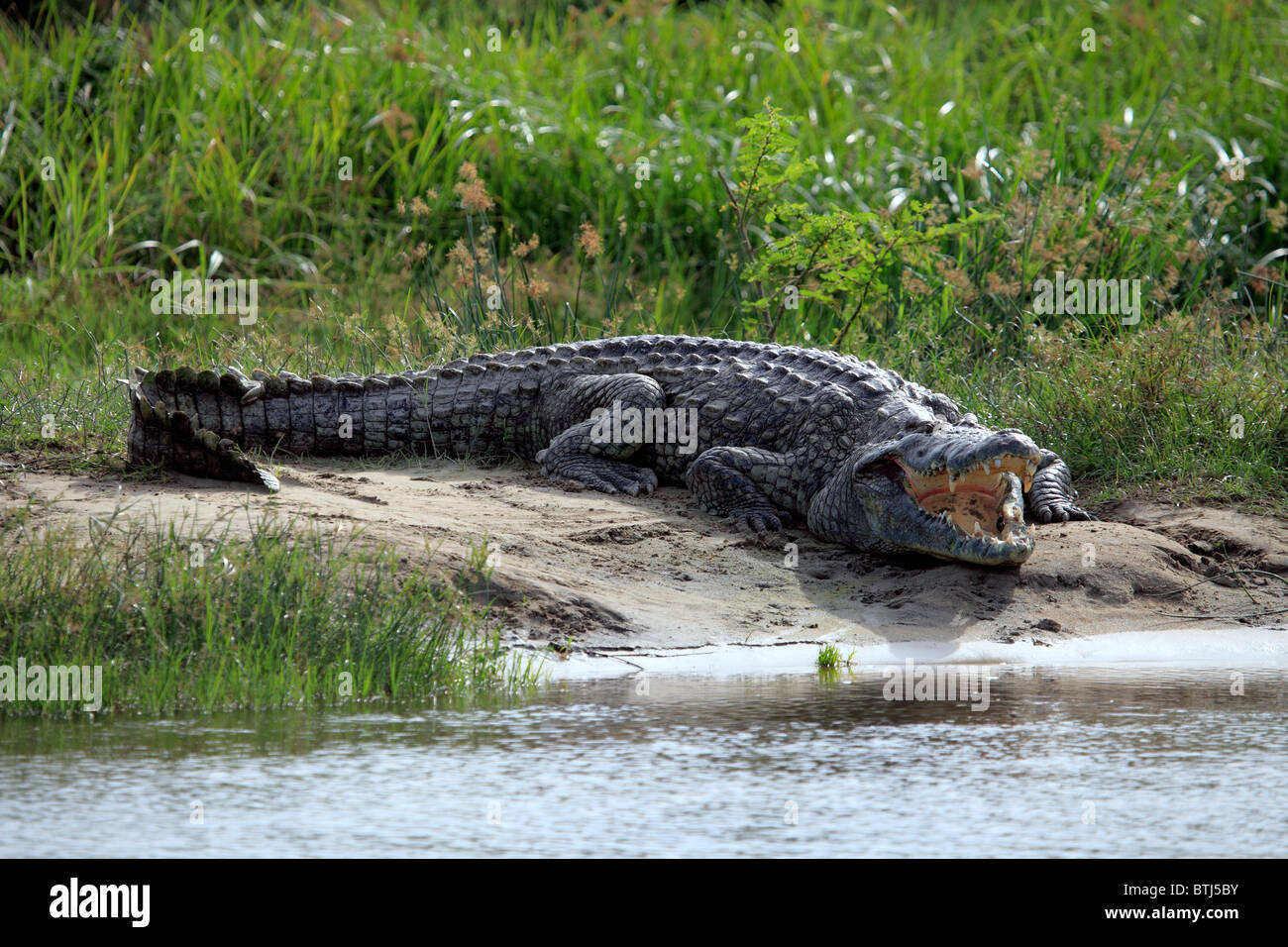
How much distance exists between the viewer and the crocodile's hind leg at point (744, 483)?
19.7 feet

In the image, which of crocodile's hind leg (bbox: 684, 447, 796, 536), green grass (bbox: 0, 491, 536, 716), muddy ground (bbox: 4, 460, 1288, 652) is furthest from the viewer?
crocodile's hind leg (bbox: 684, 447, 796, 536)

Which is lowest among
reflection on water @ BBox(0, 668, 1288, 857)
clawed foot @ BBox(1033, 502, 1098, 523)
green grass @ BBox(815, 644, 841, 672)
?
reflection on water @ BBox(0, 668, 1288, 857)

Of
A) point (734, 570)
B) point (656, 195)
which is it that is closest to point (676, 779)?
point (734, 570)

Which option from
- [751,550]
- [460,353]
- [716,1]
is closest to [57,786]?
[751,550]

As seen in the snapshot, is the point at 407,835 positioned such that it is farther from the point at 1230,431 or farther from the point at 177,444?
the point at 1230,431

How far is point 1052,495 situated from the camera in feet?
19.4

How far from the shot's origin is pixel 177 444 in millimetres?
5387

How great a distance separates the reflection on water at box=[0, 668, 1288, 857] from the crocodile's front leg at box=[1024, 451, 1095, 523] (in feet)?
6.04

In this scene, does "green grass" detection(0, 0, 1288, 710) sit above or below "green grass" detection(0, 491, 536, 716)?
above

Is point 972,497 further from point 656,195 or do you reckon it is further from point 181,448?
point 656,195

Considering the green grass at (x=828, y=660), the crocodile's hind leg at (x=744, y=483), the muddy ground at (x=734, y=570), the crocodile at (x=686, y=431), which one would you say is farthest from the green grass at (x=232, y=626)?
the crocodile's hind leg at (x=744, y=483)

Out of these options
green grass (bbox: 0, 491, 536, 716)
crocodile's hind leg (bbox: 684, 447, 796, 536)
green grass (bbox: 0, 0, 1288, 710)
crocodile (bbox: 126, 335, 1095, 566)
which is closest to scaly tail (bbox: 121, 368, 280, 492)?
crocodile (bbox: 126, 335, 1095, 566)

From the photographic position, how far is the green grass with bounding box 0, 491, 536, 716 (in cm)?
384

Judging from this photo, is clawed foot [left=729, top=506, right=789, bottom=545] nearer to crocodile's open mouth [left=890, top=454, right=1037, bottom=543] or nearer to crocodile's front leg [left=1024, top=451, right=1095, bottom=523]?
crocodile's open mouth [left=890, top=454, right=1037, bottom=543]
